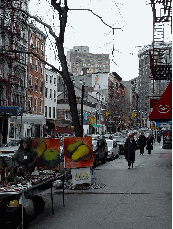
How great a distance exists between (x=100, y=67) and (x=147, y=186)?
149057 mm

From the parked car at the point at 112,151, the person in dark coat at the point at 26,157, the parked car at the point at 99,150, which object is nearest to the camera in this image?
the person in dark coat at the point at 26,157

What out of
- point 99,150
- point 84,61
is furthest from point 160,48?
point 84,61

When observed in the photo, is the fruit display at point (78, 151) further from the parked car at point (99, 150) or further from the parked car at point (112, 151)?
the parked car at point (112, 151)

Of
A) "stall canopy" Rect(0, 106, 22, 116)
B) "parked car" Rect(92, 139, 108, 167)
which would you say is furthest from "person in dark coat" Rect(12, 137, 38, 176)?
"stall canopy" Rect(0, 106, 22, 116)

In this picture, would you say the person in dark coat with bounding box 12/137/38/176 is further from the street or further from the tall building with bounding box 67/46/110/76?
the tall building with bounding box 67/46/110/76

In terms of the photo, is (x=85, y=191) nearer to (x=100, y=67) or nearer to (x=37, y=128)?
(x=37, y=128)

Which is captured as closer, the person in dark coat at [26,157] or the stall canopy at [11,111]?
the person in dark coat at [26,157]

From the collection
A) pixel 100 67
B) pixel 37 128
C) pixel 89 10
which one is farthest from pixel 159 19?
pixel 100 67

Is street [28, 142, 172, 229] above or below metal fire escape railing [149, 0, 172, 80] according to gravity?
below

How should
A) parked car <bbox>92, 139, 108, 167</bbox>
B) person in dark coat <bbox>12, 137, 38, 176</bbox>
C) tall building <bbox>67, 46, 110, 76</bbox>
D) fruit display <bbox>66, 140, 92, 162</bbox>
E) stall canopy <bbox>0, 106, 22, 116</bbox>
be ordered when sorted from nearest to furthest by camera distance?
person in dark coat <bbox>12, 137, 38, 176</bbox> < fruit display <bbox>66, 140, 92, 162</bbox> < parked car <bbox>92, 139, 108, 167</bbox> < stall canopy <bbox>0, 106, 22, 116</bbox> < tall building <bbox>67, 46, 110, 76</bbox>

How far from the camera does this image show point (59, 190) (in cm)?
1293

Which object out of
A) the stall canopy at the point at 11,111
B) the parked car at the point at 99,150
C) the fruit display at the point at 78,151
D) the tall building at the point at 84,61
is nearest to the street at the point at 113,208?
the fruit display at the point at 78,151

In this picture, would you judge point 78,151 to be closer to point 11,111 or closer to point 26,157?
point 26,157

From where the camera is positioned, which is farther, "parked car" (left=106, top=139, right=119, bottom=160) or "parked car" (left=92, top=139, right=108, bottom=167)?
"parked car" (left=106, top=139, right=119, bottom=160)
